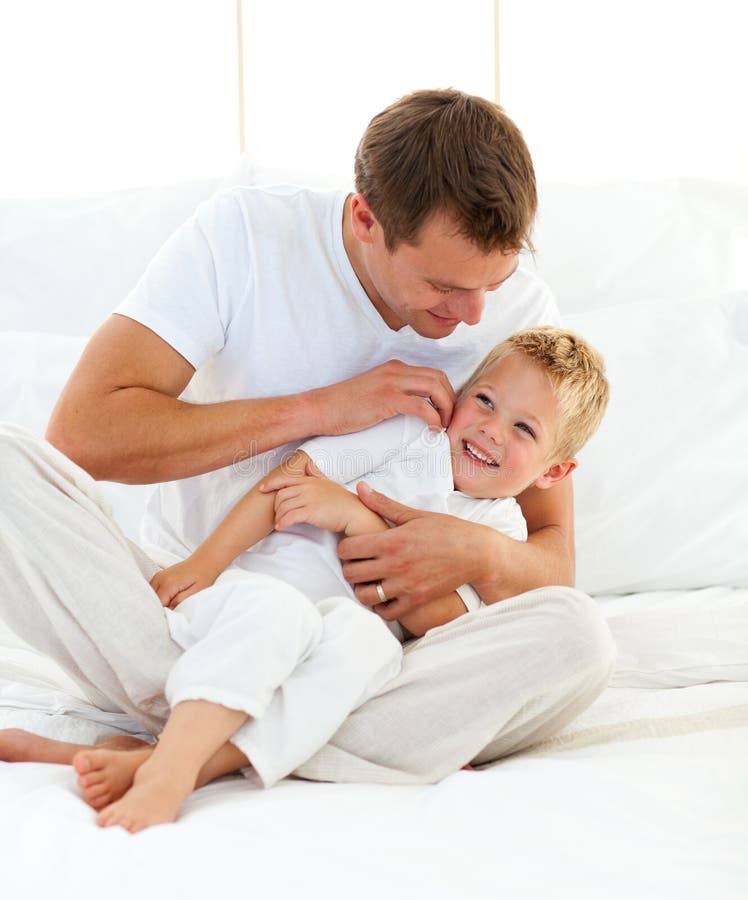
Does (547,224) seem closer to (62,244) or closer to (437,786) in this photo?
(62,244)

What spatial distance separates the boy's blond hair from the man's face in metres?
0.12

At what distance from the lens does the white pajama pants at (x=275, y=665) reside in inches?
41.6

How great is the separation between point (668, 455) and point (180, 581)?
103cm

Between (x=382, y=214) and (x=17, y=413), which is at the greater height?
(x=382, y=214)

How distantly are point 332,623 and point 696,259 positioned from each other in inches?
53.4

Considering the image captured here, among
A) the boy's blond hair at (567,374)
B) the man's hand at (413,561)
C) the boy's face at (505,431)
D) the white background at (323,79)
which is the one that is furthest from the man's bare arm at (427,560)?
the white background at (323,79)

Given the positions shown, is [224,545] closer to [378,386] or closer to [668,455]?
[378,386]

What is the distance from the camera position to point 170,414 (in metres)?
1.48

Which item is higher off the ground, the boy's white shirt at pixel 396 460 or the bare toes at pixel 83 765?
the boy's white shirt at pixel 396 460

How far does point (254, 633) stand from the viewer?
1.08 metres

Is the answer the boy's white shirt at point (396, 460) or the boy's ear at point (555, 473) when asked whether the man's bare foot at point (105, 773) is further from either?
the boy's ear at point (555, 473)

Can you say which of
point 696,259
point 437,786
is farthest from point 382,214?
point 696,259

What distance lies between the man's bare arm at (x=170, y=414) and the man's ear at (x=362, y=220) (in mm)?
186

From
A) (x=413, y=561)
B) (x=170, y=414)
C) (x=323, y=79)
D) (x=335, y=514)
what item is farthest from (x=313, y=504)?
(x=323, y=79)
